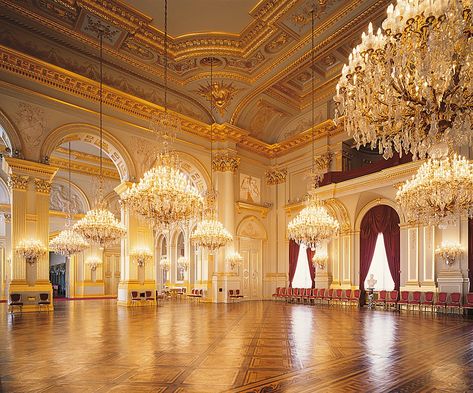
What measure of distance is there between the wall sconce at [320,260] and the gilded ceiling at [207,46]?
16.9ft

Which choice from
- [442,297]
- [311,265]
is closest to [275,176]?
[311,265]

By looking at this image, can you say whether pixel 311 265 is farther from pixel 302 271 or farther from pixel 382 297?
pixel 382 297

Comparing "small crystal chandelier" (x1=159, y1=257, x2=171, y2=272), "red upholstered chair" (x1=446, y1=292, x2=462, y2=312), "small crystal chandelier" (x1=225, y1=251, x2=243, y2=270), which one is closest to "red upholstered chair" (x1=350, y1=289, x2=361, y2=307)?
"red upholstered chair" (x1=446, y1=292, x2=462, y2=312)

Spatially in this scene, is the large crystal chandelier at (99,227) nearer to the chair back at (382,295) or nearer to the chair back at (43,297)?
the chair back at (43,297)

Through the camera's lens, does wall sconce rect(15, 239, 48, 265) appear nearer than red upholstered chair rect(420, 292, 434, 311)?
Yes

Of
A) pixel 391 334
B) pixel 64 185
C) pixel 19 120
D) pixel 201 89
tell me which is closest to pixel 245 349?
pixel 391 334

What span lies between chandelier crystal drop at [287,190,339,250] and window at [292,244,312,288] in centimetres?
578

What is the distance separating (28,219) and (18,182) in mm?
983

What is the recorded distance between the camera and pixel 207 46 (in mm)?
12172

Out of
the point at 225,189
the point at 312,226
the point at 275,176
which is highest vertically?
the point at 275,176

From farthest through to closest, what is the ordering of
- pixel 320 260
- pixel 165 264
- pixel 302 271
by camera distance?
pixel 165 264 < pixel 302 271 < pixel 320 260

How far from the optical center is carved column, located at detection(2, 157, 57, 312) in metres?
10.0

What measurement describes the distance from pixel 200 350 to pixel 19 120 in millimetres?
8241

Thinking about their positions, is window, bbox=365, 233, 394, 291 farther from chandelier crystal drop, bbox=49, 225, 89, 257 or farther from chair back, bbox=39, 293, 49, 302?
chandelier crystal drop, bbox=49, 225, 89, 257
